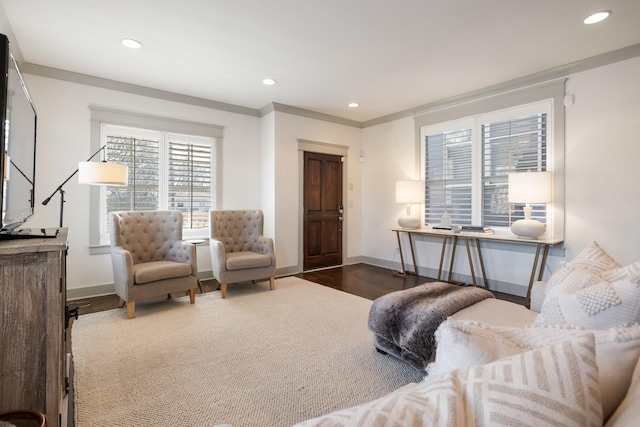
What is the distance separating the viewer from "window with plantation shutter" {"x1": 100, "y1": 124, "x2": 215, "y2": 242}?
4.03 meters

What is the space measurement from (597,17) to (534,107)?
1.29 metres

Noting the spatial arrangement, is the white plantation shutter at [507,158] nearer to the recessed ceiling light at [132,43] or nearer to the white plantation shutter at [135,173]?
the recessed ceiling light at [132,43]

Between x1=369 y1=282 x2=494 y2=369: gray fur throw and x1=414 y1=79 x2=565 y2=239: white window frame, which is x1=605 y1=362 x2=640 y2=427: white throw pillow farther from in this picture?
x1=414 y1=79 x2=565 y2=239: white window frame

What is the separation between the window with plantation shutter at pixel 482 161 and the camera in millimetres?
3867

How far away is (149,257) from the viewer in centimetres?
374

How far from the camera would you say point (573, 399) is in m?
0.47

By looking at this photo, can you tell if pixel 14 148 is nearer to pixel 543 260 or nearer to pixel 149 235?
pixel 149 235

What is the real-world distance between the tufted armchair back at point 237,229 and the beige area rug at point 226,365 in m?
1.05

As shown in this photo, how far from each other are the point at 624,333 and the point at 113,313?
3.88m

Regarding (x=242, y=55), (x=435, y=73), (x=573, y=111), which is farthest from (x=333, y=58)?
(x=573, y=111)

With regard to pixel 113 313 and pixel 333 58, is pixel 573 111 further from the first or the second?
pixel 113 313

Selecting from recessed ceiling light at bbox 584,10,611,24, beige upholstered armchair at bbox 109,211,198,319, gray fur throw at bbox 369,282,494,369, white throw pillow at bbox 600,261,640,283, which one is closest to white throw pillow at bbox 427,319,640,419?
white throw pillow at bbox 600,261,640,283

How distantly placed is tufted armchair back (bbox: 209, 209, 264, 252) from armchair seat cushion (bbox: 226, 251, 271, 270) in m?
0.22

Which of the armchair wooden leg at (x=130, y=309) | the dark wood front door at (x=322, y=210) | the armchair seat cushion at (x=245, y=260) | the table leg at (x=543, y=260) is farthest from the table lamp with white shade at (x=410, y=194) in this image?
the armchair wooden leg at (x=130, y=309)
